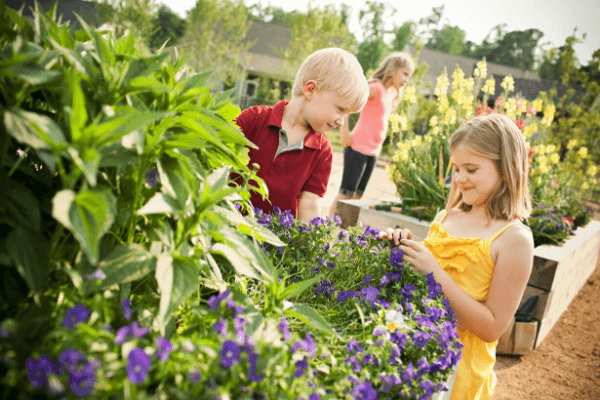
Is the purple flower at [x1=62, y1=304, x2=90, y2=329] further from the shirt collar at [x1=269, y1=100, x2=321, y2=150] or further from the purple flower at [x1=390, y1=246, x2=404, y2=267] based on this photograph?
the shirt collar at [x1=269, y1=100, x2=321, y2=150]

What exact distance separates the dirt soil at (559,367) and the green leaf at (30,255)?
3442mm

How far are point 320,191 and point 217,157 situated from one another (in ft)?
4.42

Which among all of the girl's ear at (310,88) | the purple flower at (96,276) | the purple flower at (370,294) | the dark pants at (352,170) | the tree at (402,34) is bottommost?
the dark pants at (352,170)

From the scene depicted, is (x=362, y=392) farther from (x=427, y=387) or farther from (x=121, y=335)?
(x=121, y=335)

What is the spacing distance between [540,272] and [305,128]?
2.83 metres

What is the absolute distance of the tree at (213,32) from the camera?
939 inches

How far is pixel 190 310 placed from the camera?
36.0 inches

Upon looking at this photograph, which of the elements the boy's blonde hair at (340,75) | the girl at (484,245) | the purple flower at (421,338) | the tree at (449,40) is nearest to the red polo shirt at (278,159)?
the boy's blonde hair at (340,75)

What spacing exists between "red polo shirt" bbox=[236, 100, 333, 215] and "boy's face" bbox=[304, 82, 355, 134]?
0.13 metres

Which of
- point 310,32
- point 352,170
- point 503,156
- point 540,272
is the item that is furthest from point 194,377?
point 310,32

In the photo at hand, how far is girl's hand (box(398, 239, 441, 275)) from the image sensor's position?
5.14ft

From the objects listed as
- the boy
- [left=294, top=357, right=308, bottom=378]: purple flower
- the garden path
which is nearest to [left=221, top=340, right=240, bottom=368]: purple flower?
[left=294, top=357, right=308, bottom=378]: purple flower

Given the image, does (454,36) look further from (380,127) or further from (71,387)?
(71,387)

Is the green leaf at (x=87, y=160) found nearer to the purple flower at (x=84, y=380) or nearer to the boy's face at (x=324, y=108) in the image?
the purple flower at (x=84, y=380)
